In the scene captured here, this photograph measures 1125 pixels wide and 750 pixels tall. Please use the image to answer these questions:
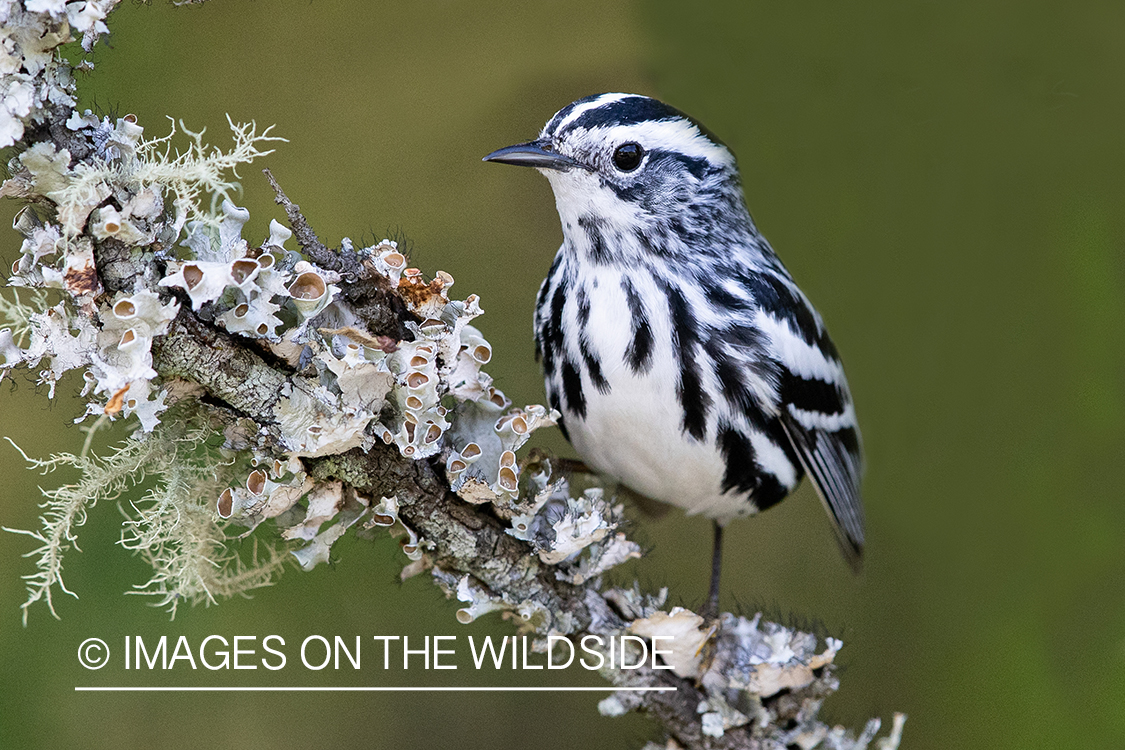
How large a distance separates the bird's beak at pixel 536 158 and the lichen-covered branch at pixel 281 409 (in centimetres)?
39

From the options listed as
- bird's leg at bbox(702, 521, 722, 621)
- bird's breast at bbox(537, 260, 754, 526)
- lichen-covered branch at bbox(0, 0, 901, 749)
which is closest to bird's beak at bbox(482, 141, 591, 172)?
bird's breast at bbox(537, 260, 754, 526)

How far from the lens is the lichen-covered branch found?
110 cm

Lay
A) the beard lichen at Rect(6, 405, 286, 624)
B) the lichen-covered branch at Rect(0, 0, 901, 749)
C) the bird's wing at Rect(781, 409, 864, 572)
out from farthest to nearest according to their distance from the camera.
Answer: the bird's wing at Rect(781, 409, 864, 572) < the beard lichen at Rect(6, 405, 286, 624) < the lichen-covered branch at Rect(0, 0, 901, 749)

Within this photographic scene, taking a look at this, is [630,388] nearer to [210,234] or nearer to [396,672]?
[210,234]

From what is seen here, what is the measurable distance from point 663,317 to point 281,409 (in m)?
0.71

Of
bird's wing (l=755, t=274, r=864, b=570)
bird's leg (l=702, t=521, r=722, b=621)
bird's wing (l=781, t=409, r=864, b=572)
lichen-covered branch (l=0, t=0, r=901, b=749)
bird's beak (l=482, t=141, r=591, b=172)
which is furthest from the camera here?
bird's leg (l=702, t=521, r=722, b=621)

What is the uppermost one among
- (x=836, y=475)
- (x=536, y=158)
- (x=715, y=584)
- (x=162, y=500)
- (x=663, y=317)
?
(x=536, y=158)

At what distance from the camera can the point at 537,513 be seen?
1.53 m

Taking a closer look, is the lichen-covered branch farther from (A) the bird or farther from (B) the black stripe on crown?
(B) the black stripe on crown

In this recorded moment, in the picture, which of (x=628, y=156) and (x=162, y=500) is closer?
(x=162, y=500)

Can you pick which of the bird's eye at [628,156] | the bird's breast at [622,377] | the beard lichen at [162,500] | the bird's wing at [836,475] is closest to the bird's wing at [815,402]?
the bird's wing at [836,475]

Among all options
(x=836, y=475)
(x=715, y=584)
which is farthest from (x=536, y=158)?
(x=715, y=584)

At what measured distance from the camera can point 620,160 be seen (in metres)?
1.68

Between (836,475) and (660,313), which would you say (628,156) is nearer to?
(660,313)
